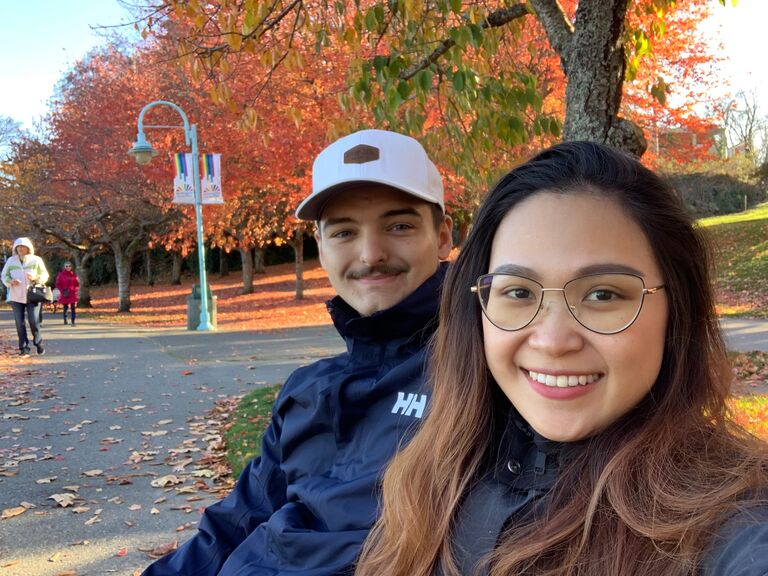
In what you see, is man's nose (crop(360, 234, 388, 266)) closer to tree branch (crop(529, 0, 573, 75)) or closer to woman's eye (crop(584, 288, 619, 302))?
woman's eye (crop(584, 288, 619, 302))

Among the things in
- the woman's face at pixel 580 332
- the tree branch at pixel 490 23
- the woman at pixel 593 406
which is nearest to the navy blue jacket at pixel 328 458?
the woman at pixel 593 406

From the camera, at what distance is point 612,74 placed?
4547 mm

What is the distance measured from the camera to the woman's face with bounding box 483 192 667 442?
1.22m

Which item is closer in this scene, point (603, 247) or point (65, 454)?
point (603, 247)

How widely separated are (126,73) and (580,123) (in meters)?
19.5

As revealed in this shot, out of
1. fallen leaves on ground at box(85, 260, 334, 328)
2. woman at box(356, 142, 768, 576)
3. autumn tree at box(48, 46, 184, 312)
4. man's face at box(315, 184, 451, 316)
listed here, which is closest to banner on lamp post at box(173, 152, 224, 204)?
fallen leaves on ground at box(85, 260, 334, 328)

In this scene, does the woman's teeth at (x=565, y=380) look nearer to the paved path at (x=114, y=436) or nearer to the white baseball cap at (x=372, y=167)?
the white baseball cap at (x=372, y=167)

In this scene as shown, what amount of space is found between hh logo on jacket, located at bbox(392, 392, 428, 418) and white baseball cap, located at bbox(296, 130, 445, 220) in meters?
0.73

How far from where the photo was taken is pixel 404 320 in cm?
230

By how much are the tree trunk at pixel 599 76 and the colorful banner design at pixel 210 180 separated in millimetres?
11467

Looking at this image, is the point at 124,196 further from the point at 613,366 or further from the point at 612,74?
the point at 613,366

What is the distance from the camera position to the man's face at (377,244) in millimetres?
2381

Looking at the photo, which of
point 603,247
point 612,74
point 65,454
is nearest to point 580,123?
point 612,74

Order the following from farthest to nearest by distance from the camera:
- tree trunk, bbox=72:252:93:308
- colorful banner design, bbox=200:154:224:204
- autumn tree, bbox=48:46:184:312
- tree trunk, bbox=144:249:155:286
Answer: tree trunk, bbox=144:249:155:286 → tree trunk, bbox=72:252:93:308 → autumn tree, bbox=48:46:184:312 → colorful banner design, bbox=200:154:224:204
